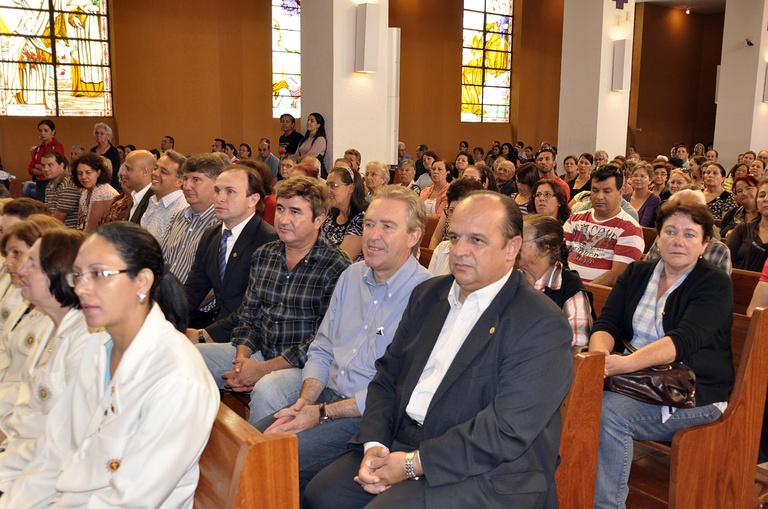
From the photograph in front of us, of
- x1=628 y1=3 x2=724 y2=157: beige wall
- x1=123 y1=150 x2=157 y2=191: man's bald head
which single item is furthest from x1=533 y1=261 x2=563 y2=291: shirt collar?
x1=628 y1=3 x2=724 y2=157: beige wall

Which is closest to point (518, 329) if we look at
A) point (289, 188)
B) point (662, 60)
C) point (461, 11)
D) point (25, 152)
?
point (289, 188)

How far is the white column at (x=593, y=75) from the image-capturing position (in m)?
11.5

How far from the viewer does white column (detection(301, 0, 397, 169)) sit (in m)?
8.66

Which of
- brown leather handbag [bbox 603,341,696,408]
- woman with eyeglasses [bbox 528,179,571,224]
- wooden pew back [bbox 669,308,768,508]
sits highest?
woman with eyeglasses [bbox 528,179,571,224]

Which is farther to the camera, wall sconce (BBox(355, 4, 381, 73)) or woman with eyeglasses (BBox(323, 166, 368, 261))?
wall sconce (BBox(355, 4, 381, 73))

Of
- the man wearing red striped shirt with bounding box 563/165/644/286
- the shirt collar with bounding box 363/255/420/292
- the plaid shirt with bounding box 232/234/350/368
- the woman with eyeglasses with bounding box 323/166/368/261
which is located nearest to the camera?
the shirt collar with bounding box 363/255/420/292

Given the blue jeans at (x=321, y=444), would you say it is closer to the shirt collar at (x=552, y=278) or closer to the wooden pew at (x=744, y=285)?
the shirt collar at (x=552, y=278)

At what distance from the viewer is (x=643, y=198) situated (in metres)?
6.95

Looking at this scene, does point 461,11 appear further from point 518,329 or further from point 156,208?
point 518,329

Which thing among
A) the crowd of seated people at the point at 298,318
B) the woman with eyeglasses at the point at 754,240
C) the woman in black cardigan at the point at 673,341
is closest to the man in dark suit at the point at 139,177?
the crowd of seated people at the point at 298,318

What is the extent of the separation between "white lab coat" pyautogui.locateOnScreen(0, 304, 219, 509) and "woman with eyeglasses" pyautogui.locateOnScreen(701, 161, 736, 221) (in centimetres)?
640

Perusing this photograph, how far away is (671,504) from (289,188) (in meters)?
2.08

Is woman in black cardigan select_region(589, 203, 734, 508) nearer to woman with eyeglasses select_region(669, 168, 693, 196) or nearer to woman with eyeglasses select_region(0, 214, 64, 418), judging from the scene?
woman with eyeglasses select_region(0, 214, 64, 418)

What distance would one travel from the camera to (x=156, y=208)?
16.9 ft
